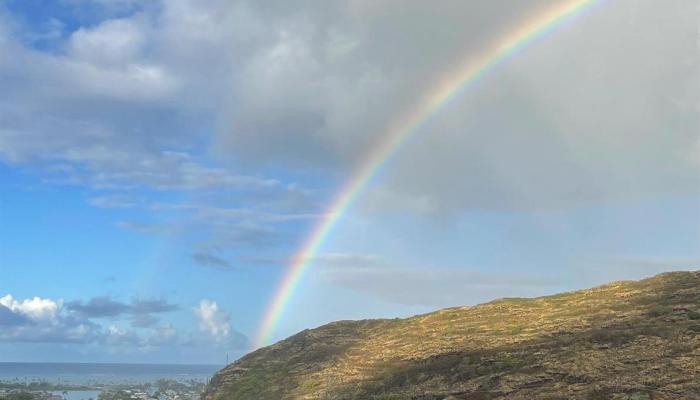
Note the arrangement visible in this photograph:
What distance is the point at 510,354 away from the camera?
50312mm

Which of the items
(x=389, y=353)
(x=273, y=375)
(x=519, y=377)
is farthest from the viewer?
(x=273, y=375)

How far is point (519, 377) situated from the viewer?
42.9 m

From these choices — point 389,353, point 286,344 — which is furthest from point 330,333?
point 389,353

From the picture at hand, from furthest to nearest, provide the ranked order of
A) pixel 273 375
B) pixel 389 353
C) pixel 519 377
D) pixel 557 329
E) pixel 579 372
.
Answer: pixel 273 375, pixel 389 353, pixel 557 329, pixel 519 377, pixel 579 372

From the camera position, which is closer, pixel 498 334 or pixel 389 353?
pixel 498 334

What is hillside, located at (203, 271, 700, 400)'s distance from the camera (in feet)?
124

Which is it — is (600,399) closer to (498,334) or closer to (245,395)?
(498,334)

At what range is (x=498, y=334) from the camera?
5984cm

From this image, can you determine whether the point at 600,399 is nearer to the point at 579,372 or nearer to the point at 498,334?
the point at 579,372

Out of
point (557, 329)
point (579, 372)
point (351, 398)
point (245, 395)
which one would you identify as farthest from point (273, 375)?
point (579, 372)

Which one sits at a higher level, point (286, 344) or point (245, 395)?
point (286, 344)

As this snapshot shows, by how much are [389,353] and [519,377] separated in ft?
89.5

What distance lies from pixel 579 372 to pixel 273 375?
46.9 m

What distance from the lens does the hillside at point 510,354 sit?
37.9 metres
